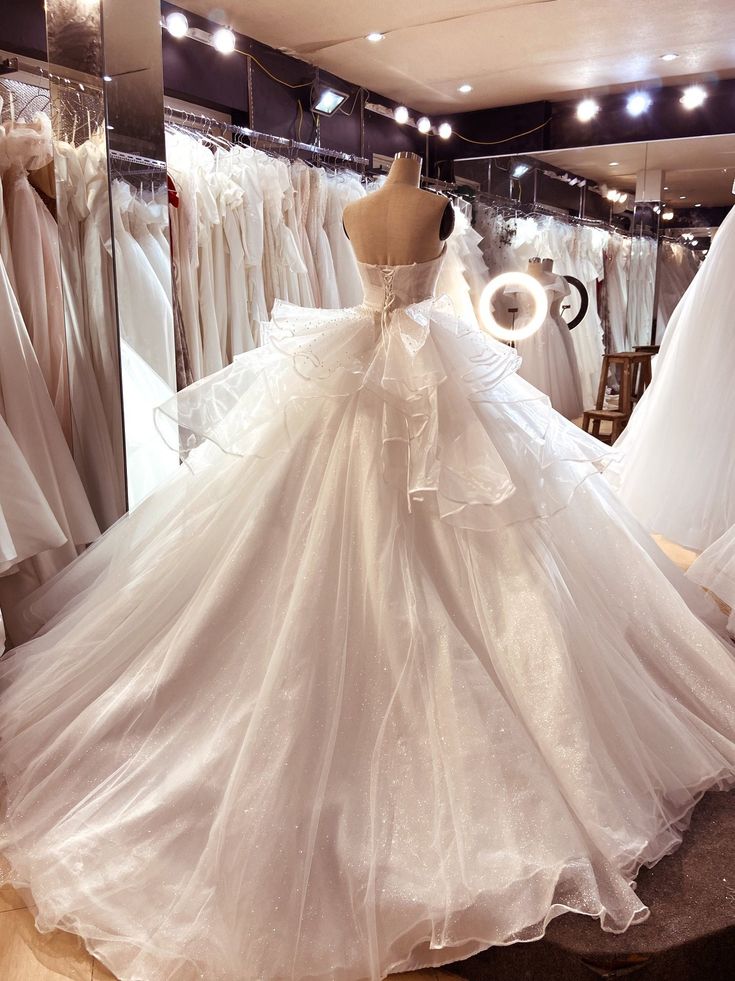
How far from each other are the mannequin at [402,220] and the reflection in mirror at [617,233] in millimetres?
2077

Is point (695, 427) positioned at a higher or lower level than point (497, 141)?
lower

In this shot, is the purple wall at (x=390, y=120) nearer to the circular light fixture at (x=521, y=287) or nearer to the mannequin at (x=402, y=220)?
the circular light fixture at (x=521, y=287)

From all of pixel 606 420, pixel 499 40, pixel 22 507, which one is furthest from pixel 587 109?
pixel 22 507

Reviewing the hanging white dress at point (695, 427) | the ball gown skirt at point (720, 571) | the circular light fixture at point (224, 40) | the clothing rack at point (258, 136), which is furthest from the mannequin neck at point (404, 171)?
the circular light fixture at point (224, 40)

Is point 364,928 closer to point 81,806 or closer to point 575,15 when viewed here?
point 81,806

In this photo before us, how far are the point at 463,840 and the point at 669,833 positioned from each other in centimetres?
49

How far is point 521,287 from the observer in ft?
14.4

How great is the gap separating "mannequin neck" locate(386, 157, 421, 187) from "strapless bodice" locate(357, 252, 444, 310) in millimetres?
207

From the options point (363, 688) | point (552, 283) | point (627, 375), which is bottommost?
point (363, 688)

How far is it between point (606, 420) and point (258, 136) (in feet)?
6.90

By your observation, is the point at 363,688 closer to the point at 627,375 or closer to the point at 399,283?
the point at 399,283

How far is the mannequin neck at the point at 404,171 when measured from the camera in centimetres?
216

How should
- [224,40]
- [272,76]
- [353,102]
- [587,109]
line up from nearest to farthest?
1. [224,40]
2. [272,76]
3. [587,109]
4. [353,102]

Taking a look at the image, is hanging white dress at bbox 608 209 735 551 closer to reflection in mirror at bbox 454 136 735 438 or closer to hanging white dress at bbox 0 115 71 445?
reflection in mirror at bbox 454 136 735 438
